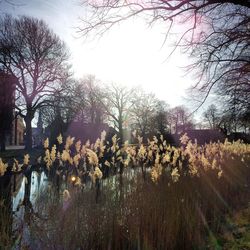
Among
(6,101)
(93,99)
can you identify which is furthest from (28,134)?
(93,99)

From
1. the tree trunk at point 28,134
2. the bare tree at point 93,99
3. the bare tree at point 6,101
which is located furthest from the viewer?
the bare tree at point 93,99

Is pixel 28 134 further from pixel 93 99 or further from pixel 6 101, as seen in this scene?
pixel 93 99

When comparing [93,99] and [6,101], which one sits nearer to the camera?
[6,101]

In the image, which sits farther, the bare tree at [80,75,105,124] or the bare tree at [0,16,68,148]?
the bare tree at [80,75,105,124]

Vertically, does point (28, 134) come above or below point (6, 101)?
below

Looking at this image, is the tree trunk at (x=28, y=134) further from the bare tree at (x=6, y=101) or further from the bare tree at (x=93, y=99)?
the bare tree at (x=93, y=99)

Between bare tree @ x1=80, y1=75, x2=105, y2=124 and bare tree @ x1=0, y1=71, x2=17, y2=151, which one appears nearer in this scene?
bare tree @ x1=0, y1=71, x2=17, y2=151

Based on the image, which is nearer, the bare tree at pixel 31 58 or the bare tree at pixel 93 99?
the bare tree at pixel 31 58

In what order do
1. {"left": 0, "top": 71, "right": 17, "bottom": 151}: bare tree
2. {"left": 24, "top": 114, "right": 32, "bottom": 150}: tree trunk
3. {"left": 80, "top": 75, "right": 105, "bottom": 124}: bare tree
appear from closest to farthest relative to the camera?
1. {"left": 0, "top": 71, "right": 17, "bottom": 151}: bare tree
2. {"left": 24, "top": 114, "right": 32, "bottom": 150}: tree trunk
3. {"left": 80, "top": 75, "right": 105, "bottom": 124}: bare tree

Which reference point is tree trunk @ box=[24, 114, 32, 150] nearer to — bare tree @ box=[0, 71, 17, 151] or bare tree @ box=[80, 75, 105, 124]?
bare tree @ box=[0, 71, 17, 151]

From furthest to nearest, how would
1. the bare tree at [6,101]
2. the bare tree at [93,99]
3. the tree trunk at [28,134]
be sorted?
1. the bare tree at [93,99]
2. the tree trunk at [28,134]
3. the bare tree at [6,101]

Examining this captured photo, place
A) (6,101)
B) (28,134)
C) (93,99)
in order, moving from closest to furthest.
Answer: (6,101), (28,134), (93,99)

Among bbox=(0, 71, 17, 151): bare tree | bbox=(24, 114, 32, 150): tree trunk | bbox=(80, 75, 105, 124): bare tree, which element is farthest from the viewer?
bbox=(80, 75, 105, 124): bare tree

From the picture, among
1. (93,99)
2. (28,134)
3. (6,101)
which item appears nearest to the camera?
(6,101)
